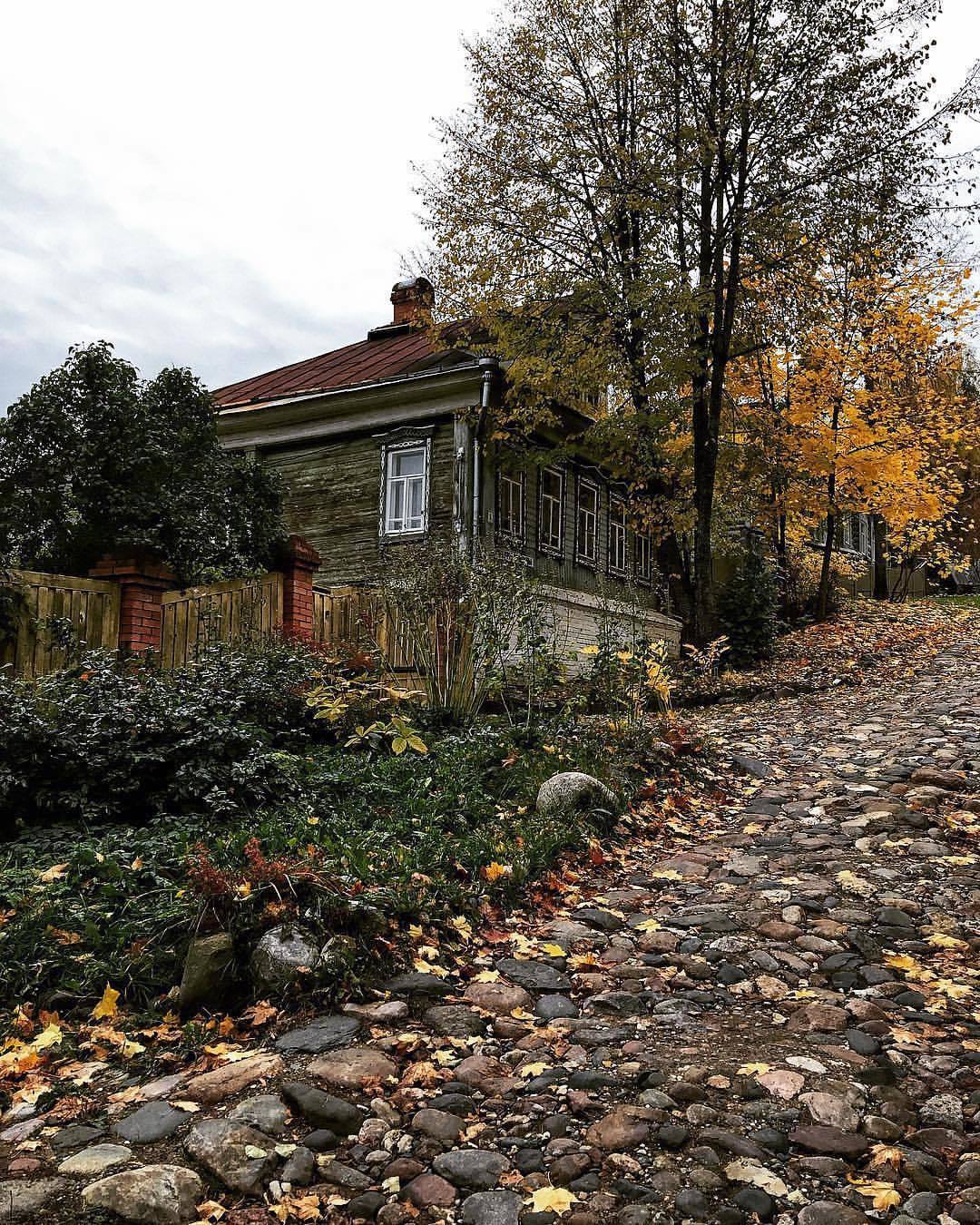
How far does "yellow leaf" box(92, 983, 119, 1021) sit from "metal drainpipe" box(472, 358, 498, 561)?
1116 centimetres

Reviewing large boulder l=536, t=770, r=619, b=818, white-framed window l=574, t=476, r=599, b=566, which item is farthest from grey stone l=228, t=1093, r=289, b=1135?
white-framed window l=574, t=476, r=599, b=566

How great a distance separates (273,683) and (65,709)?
178cm

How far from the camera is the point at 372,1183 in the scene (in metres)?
2.87

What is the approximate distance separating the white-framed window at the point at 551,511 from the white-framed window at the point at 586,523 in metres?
0.71

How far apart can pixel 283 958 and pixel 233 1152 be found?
3.66ft

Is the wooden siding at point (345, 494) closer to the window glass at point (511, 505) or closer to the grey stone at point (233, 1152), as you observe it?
the window glass at point (511, 505)

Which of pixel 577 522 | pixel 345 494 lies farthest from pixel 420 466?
pixel 577 522

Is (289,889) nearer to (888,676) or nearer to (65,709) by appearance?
(65,709)

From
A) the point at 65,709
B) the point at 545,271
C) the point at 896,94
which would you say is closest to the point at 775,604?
the point at 545,271

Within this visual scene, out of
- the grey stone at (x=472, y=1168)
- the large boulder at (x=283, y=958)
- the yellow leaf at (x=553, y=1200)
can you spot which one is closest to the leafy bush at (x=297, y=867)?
the large boulder at (x=283, y=958)

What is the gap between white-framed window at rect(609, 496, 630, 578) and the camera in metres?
20.1

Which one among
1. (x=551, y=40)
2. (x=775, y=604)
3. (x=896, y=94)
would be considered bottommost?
(x=775, y=604)

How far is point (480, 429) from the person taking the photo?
50.7 feet

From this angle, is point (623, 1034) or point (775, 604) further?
point (775, 604)
